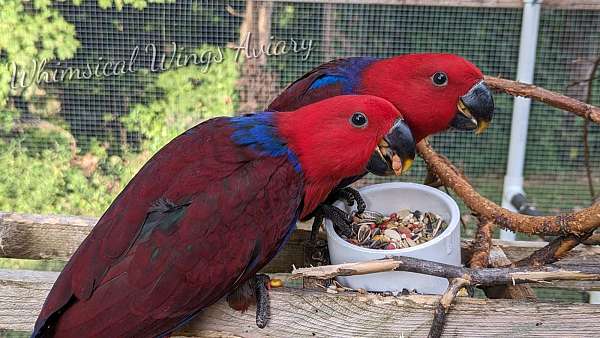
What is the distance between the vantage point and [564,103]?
3.54 ft

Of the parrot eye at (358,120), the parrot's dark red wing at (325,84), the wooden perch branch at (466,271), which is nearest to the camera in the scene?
the wooden perch branch at (466,271)

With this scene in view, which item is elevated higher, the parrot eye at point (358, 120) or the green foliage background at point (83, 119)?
the parrot eye at point (358, 120)

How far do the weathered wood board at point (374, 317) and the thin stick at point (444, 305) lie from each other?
13mm

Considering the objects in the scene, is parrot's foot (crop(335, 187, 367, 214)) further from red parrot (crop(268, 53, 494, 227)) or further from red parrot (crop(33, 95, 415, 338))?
red parrot (crop(33, 95, 415, 338))

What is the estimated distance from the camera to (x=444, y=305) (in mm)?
755

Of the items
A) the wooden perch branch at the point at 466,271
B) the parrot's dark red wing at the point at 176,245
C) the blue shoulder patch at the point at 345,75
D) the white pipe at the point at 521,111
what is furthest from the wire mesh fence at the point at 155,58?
the wooden perch branch at the point at 466,271

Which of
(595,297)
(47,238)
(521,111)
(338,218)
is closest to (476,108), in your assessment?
(338,218)

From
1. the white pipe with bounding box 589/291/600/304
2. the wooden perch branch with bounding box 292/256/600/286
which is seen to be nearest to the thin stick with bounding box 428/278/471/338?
the wooden perch branch with bounding box 292/256/600/286

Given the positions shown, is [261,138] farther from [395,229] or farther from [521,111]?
[521,111]

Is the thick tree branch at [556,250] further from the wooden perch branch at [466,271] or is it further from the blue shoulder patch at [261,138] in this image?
the blue shoulder patch at [261,138]

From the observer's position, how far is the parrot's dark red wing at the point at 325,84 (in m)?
1.18

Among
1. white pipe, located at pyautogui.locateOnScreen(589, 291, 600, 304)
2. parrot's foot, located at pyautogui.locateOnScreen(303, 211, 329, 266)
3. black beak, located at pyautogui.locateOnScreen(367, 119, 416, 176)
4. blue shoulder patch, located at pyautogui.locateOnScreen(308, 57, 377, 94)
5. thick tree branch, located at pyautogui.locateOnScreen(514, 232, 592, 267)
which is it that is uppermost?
blue shoulder patch, located at pyautogui.locateOnScreen(308, 57, 377, 94)

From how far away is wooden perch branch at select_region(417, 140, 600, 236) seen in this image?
2.89 feet

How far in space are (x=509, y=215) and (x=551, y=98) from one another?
0.79ft
